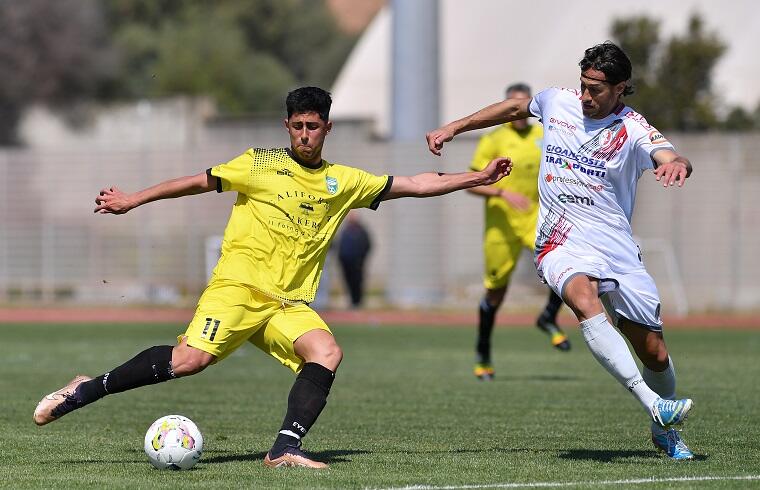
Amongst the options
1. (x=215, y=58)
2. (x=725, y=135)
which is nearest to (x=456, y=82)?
(x=725, y=135)

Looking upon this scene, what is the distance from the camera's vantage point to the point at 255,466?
7410mm

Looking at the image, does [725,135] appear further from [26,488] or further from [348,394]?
[26,488]

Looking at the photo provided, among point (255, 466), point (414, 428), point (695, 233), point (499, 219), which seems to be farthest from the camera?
point (695, 233)

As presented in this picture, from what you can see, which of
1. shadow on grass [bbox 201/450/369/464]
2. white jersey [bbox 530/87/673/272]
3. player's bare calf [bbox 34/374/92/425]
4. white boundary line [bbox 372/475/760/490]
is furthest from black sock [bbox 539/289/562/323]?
player's bare calf [bbox 34/374/92/425]

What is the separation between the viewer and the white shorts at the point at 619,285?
25.3ft

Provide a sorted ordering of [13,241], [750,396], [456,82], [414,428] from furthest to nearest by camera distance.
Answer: [456,82], [13,241], [750,396], [414,428]

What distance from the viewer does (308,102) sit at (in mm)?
7543

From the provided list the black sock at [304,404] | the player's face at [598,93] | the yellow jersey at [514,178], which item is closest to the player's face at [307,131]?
the black sock at [304,404]

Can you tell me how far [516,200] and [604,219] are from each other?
4694mm

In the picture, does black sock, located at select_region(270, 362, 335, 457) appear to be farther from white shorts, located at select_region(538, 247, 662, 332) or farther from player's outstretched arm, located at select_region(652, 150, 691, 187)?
player's outstretched arm, located at select_region(652, 150, 691, 187)

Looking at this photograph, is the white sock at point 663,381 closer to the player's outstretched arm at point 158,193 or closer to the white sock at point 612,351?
the white sock at point 612,351

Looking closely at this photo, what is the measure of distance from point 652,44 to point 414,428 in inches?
1341

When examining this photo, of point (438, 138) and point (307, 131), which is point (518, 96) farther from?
point (307, 131)

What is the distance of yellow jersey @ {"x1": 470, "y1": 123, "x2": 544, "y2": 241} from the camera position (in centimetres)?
1291
